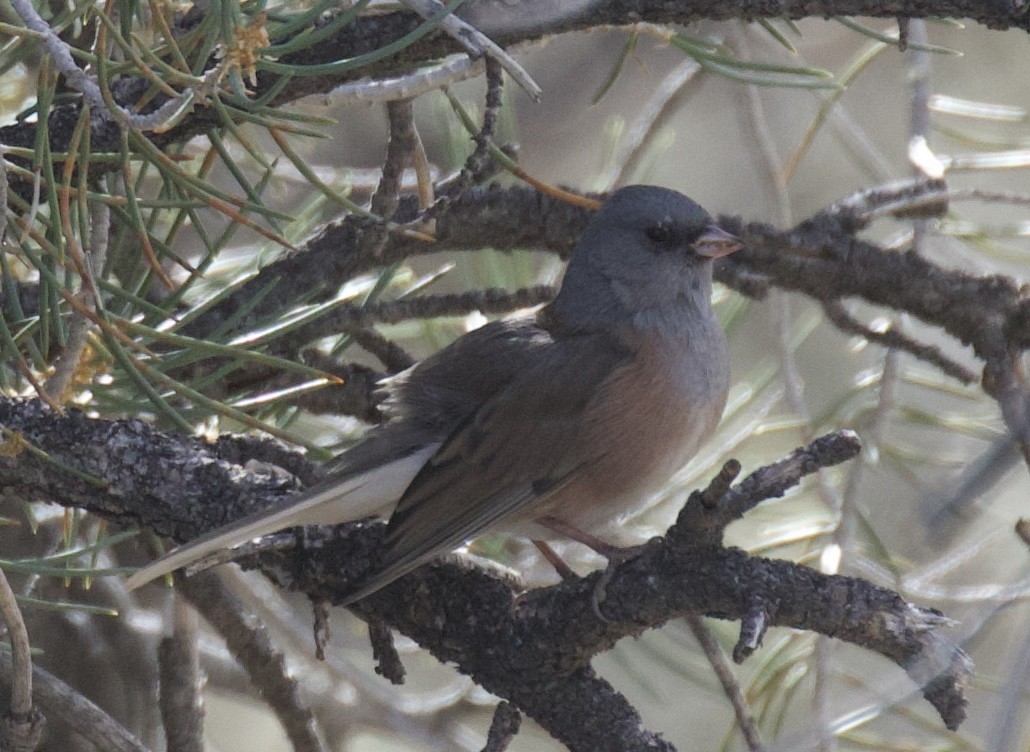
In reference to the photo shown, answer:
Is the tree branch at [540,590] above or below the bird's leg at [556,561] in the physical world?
above

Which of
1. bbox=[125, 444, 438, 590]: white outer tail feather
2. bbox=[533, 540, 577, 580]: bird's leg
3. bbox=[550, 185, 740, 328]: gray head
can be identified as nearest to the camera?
bbox=[125, 444, 438, 590]: white outer tail feather

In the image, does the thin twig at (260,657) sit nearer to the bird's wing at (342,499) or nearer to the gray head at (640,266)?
the bird's wing at (342,499)

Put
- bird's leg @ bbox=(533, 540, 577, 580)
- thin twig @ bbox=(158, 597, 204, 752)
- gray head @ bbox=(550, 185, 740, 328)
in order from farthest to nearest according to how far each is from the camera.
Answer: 1. gray head @ bbox=(550, 185, 740, 328)
2. bird's leg @ bbox=(533, 540, 577, 580)
3. thin twig @ bbox=(158, 597, 204, 752)

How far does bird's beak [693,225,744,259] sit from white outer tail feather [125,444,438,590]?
1.95ft

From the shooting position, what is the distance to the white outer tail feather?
165 cm

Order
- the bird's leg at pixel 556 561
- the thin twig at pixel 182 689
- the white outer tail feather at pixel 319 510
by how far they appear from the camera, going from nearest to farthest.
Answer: the white outer tail feather at pixel 319 510 < the thin twig at pixel 182 689 < the bird's leg at pixel 556 561

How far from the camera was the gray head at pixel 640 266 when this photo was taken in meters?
2.41

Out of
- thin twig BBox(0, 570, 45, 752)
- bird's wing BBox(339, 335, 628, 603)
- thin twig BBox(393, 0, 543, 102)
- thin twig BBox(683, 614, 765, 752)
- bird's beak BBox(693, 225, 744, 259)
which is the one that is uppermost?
thin twig BBox(393, 0, 543, 102)

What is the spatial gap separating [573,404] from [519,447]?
131 millimetres

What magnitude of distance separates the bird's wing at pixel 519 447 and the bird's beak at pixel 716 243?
0.23 metres

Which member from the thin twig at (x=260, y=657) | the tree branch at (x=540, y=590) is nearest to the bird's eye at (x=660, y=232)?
the tree branch at (x=540, y=590)

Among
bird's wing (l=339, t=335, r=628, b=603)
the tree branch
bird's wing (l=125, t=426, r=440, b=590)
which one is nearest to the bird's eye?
bird's wing (l=339, t=335, r=628, b=603)

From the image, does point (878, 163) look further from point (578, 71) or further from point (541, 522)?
point (578, 71)

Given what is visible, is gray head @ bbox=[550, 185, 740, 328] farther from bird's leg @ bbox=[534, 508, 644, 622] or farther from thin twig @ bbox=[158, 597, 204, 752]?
thin twig @ bbox=[158, 597, 204, 752]
